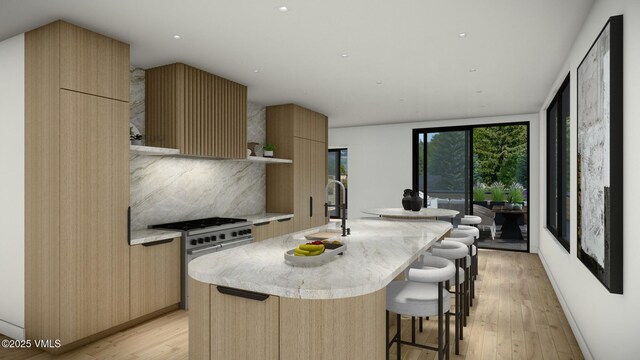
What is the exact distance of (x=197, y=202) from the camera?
15.9ft

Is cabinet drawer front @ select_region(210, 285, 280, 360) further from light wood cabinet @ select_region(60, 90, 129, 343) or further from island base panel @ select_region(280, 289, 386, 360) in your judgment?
light wood cabinet @ select_region(60, 90, 129, 343)

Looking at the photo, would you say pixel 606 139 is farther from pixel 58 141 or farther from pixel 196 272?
pixel 58 141

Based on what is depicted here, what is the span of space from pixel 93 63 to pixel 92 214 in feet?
4.15

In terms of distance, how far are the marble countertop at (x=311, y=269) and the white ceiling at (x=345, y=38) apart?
1.73m

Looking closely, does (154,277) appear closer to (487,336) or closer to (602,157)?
(487,336)

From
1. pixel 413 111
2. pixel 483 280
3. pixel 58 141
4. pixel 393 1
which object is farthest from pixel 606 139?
pixel 413 111

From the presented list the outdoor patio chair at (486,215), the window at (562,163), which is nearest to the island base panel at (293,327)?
the window at (562,163)

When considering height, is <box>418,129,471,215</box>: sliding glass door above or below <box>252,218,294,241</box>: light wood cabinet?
above

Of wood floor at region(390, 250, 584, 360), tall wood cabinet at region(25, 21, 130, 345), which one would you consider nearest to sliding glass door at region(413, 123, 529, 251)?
wood floor at region(390, 250, 584, 360)

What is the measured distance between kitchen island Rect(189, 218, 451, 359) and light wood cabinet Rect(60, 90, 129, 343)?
1.55 m

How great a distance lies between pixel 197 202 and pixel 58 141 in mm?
2107

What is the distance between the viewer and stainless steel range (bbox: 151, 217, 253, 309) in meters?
3.90

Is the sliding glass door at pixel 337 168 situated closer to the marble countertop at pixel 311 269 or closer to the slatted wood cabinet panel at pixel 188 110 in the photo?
the slatted wood cabinet panel at pixel 188 110

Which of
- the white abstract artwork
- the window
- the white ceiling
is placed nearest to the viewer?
the white abstract artwork
